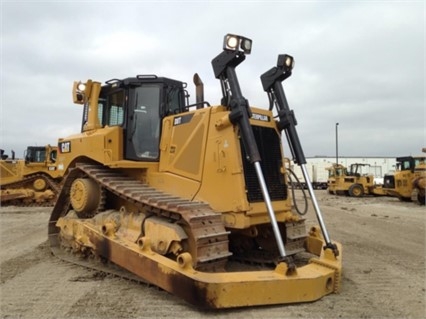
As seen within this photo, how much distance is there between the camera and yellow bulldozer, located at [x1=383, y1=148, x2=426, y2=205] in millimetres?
20234

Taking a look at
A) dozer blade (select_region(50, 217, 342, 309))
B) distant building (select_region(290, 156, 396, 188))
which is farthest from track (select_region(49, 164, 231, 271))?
distant building (select_region(290, 156, 396, 188))

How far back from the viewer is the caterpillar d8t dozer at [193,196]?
446 cm

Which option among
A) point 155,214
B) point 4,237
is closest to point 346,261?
point 155,214

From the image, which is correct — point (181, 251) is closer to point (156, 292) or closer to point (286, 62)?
point (156, 292)

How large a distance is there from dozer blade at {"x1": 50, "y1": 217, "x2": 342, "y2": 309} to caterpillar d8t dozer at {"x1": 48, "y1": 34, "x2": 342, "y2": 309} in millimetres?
12

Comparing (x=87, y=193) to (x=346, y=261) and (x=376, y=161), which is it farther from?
(x=376, y=161)

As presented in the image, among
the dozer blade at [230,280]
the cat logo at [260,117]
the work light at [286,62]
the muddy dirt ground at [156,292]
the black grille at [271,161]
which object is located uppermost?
the work light at [286,62]

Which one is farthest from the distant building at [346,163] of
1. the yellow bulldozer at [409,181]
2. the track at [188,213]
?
the track at [188,213]

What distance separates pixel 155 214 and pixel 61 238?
9.18ft

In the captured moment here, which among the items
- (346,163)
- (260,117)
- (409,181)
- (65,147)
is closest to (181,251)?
(260,117)

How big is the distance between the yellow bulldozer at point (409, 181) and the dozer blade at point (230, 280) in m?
17.6

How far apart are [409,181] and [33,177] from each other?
20174 mm

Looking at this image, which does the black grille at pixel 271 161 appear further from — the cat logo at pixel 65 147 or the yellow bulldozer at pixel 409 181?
the yellow bulldozer at pixel 409 181

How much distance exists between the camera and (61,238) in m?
7.32
